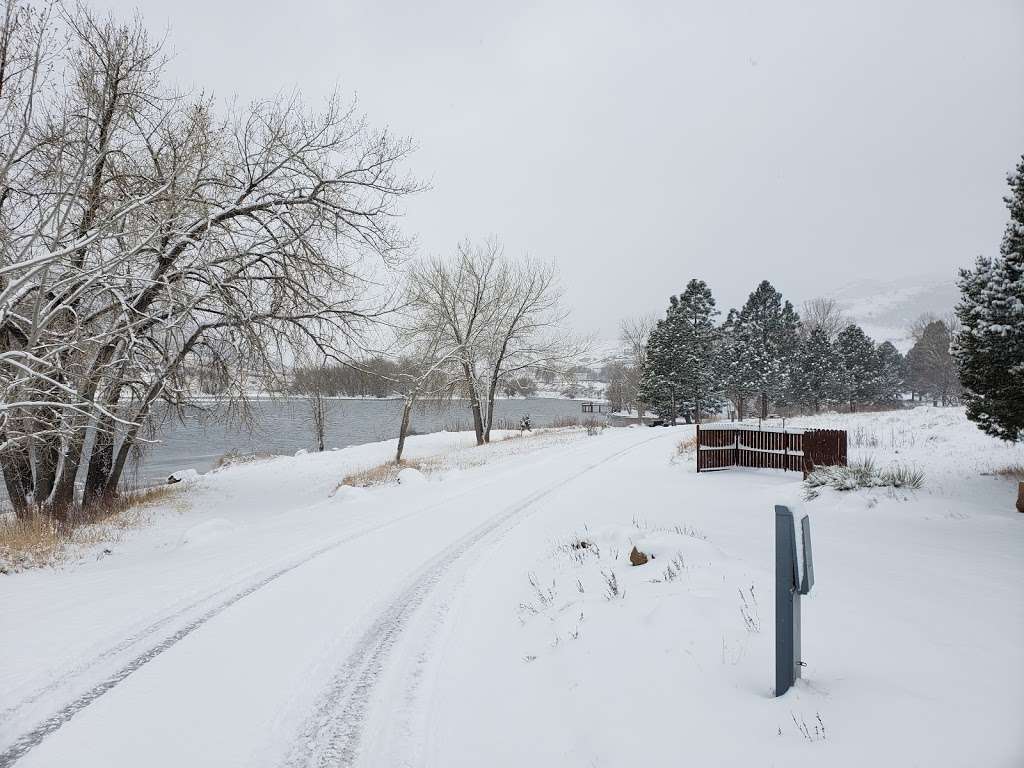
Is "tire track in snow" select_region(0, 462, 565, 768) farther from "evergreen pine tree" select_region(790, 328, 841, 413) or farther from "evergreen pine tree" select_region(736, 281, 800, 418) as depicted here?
"evergreen pine tree" select_region(790, 328, 841, 413)

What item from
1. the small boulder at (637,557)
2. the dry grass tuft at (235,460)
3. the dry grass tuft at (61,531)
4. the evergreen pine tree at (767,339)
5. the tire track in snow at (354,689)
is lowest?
the dry grass tuft at (235,460)

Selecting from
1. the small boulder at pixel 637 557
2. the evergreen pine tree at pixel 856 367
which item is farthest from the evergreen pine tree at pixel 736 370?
the small boulder at pixel 637 557

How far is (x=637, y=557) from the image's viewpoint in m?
5.70

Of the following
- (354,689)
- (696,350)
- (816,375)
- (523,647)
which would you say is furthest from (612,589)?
(816,375)

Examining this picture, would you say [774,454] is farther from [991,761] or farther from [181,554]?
[181,554]

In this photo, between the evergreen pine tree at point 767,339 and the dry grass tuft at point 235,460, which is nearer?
the dry grass tuft at point 235,460

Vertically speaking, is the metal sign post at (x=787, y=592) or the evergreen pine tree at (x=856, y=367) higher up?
the evergreen pine tree at (x=856, y=367)

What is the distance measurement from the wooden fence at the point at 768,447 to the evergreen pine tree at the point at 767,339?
37673mm

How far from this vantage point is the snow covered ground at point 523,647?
114 inches

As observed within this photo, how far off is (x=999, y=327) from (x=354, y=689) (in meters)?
Result: 10.1

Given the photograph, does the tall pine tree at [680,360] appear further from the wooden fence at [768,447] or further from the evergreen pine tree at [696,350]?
the wooden fence at [768,447]

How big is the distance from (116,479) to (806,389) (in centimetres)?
5701

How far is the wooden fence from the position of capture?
11328 mm

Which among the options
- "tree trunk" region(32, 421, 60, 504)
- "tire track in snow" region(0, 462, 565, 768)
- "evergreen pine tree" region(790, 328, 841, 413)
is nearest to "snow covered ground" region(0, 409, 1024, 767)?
"tire track in snow" region(0, 462, 565, 768)
